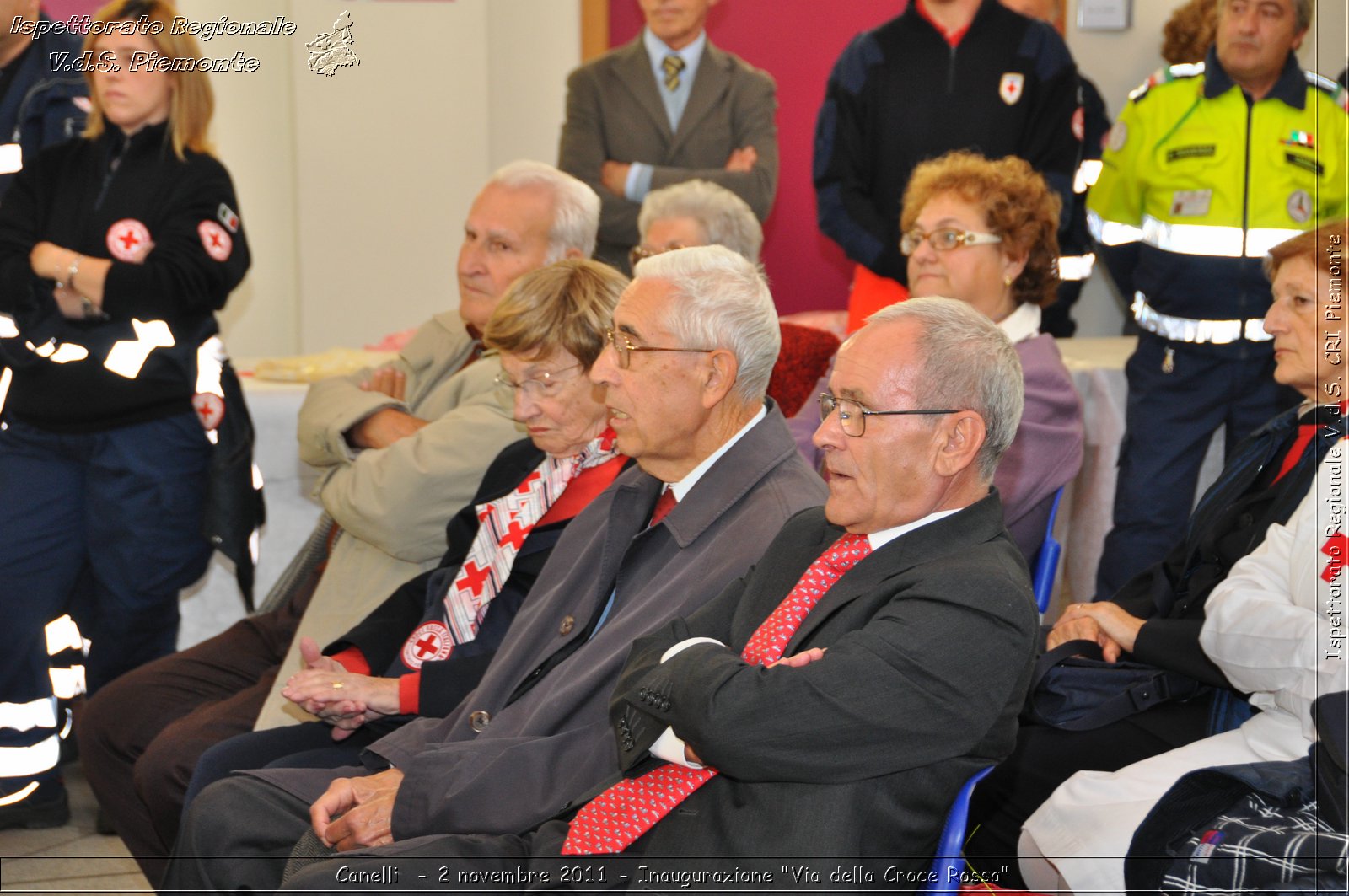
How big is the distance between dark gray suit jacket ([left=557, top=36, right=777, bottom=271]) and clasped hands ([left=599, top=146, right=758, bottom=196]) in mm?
25

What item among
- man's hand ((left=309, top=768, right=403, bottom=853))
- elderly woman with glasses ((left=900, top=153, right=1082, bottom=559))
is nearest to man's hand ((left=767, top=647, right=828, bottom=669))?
man's hand ((left=309, top=768, right=403, bottom=853))

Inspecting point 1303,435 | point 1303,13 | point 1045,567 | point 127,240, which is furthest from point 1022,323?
point 127,240

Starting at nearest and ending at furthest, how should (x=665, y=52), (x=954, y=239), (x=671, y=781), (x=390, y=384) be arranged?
(x=671, y=781)
(x=954, y=239)
(x=390, y=384)
(x=665, y=52)

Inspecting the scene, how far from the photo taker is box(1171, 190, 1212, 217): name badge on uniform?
418cm

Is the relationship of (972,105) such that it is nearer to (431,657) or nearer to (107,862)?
(431,657)

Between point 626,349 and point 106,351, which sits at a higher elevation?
point 626,349

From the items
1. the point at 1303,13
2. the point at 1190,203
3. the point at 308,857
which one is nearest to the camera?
the point at 308,857

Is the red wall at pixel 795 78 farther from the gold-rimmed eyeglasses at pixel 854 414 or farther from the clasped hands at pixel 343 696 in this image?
the gold-rimmed eyeglasses at pixel 854 414

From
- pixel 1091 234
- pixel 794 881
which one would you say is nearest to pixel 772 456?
pixel 794 881

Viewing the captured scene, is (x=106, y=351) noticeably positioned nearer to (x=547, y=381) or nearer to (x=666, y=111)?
(x=547, y=381)

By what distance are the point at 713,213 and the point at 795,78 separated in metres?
2.74

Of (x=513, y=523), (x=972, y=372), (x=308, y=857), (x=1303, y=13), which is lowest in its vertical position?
(x=308, y=857)

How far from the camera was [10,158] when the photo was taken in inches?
142

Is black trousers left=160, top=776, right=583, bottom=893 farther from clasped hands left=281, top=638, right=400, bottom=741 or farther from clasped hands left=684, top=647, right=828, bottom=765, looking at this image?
clasped hands left=684, top=647, right=828, bottom=765
